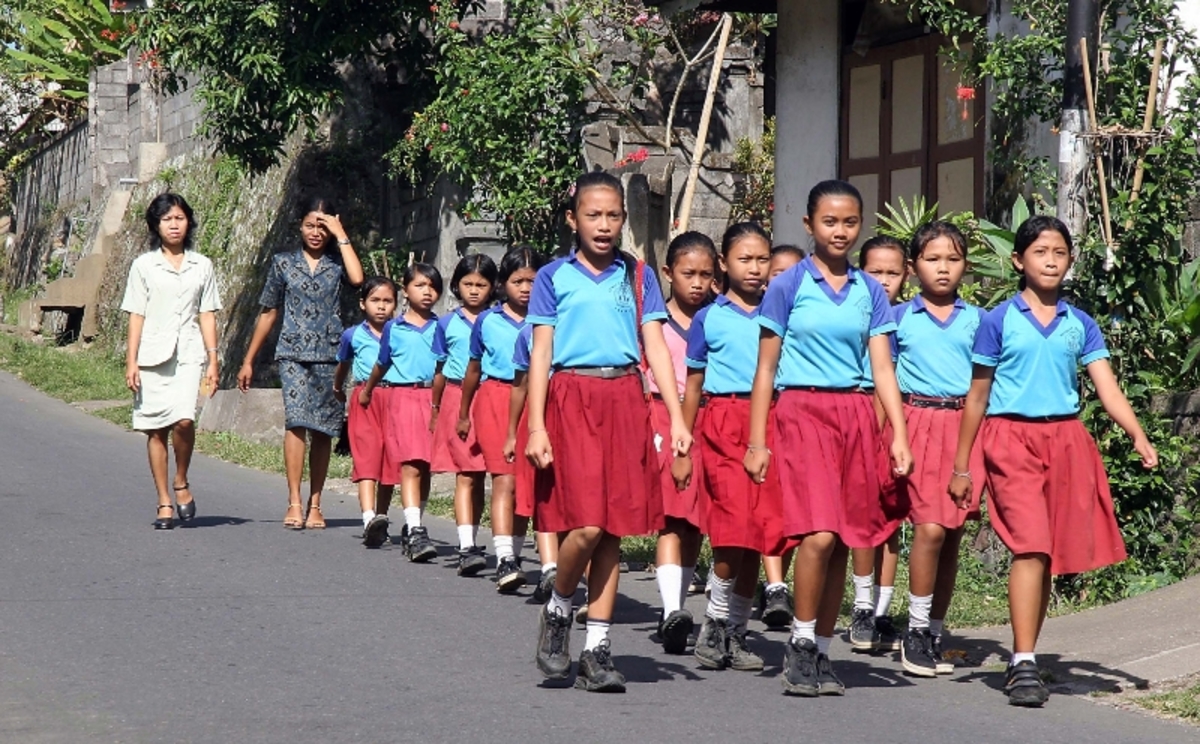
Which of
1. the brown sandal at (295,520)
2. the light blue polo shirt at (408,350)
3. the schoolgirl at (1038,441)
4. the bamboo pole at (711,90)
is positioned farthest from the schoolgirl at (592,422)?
the bamboo pole at (711,90)

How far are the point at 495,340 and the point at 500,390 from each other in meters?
0.27

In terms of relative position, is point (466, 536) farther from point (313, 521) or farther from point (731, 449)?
point (731, 449)

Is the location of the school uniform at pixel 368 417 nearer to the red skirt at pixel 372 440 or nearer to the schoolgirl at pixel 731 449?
the red skirt at pixel 372 440

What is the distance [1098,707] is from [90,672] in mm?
3610

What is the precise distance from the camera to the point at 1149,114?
887cm

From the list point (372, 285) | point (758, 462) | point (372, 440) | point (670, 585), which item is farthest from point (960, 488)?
point (372, 285)

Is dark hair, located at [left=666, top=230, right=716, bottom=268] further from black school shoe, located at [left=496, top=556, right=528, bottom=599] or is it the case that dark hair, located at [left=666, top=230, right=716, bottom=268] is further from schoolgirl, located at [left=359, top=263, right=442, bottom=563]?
schoolgirl, located at [left=359, top=263, right=442, bottom=563]

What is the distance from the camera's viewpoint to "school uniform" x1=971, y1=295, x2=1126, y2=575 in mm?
6367

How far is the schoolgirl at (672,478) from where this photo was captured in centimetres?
709

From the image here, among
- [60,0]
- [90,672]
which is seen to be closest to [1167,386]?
[90,672]

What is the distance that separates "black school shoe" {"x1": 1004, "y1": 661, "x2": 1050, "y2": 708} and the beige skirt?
5.79m

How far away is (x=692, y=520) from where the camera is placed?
290 inches

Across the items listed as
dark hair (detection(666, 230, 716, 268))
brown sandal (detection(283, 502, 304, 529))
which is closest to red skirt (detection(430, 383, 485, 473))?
brown sandal (detection(283, 502, 304, 529))

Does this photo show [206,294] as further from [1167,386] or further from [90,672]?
[1167,386]
